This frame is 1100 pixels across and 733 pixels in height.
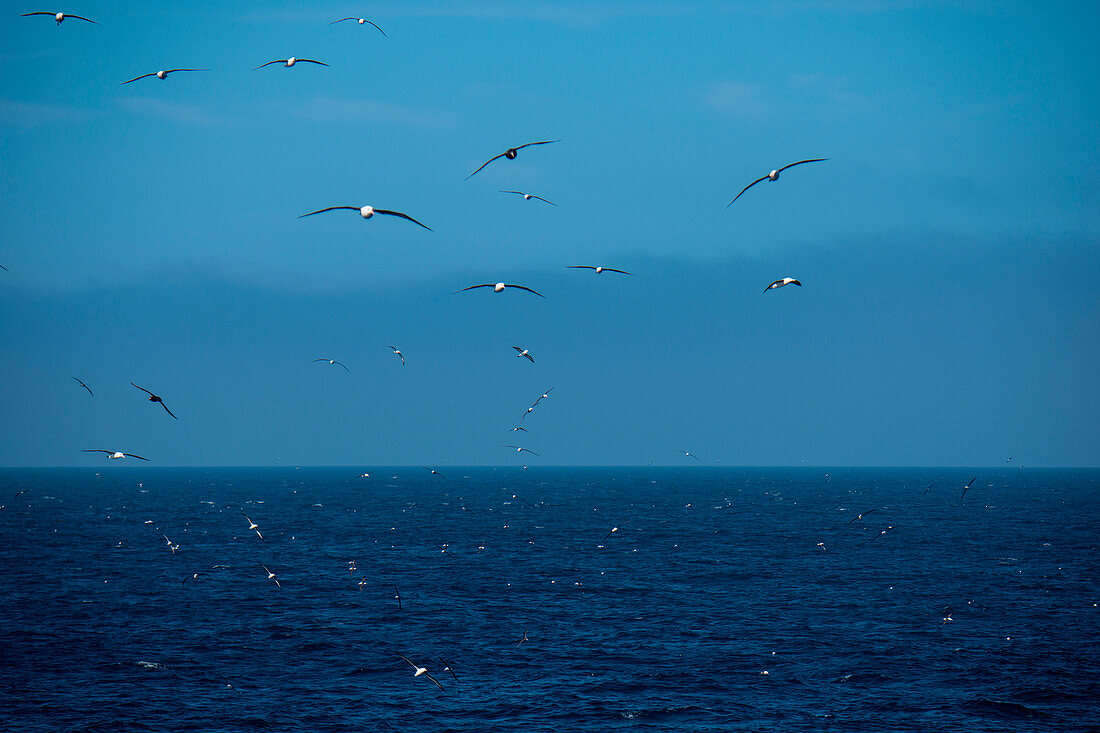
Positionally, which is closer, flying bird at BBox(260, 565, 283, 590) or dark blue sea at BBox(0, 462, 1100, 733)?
dark blue sea at BBox(0, 462, 1100, 733)

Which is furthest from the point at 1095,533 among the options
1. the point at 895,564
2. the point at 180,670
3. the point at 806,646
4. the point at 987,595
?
the point at 180,670

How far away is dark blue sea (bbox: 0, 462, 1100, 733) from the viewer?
179 ft

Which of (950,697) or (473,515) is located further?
(473,515)

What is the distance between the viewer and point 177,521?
586 ft

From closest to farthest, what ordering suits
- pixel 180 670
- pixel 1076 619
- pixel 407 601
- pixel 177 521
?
pixel 180 670
pixel 1076 619
pixel 407 601
pixel 177 521

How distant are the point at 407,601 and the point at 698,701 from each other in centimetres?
3920

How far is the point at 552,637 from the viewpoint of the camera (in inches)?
2844

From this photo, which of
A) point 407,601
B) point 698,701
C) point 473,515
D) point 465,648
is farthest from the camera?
point 473,515

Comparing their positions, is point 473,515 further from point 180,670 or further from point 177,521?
point 180,670

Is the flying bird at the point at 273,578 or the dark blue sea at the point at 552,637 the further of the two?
the flying bird at the point at 273,578

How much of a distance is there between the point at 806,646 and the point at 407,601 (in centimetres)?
3891

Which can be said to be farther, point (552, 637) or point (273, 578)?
point (273, 578)

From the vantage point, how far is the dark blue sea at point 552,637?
54.5 meters

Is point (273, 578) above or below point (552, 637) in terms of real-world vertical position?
below
